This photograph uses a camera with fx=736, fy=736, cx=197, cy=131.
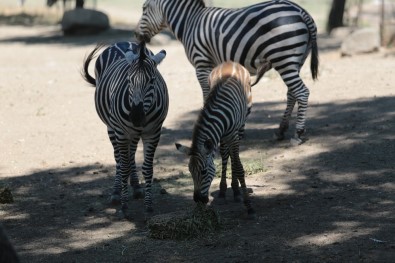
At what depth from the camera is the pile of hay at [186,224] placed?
259 inches

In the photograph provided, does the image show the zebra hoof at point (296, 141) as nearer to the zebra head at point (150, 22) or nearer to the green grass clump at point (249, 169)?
the green grass clump at point (249, 169)

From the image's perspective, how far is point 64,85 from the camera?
15531 millimetres

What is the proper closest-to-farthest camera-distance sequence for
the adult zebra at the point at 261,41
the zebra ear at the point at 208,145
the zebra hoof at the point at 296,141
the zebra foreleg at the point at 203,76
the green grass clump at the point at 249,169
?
the zebra ear at the point at 208,145, the green grass clump at the point at 249,169, the adult zebra at the point at 261,41, the zebra hoof at the point at 296,141, the zebra foreleg at the point at 203,76

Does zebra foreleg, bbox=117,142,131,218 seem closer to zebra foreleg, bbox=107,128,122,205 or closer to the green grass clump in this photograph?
zebra foreleg, bbox=107,128,122,205

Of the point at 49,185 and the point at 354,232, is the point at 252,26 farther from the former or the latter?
the point at 354,232

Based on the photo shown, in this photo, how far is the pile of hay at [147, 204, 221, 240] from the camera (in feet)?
21.6

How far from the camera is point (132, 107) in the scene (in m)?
6.71

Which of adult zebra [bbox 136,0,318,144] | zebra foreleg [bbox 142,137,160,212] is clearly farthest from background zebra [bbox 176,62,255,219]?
adult zebra [bbox 136,0,318,144]

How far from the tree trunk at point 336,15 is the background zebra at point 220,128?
47.1ft

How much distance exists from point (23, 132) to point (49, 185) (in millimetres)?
2998

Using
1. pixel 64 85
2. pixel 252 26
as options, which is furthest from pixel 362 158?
pixel 64 85

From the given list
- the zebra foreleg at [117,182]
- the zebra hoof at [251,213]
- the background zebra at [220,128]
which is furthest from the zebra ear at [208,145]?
the zebra foreleg at [117,182]

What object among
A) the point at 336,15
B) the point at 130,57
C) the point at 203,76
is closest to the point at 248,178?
the point at 203,76

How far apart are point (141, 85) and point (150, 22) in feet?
15.5
